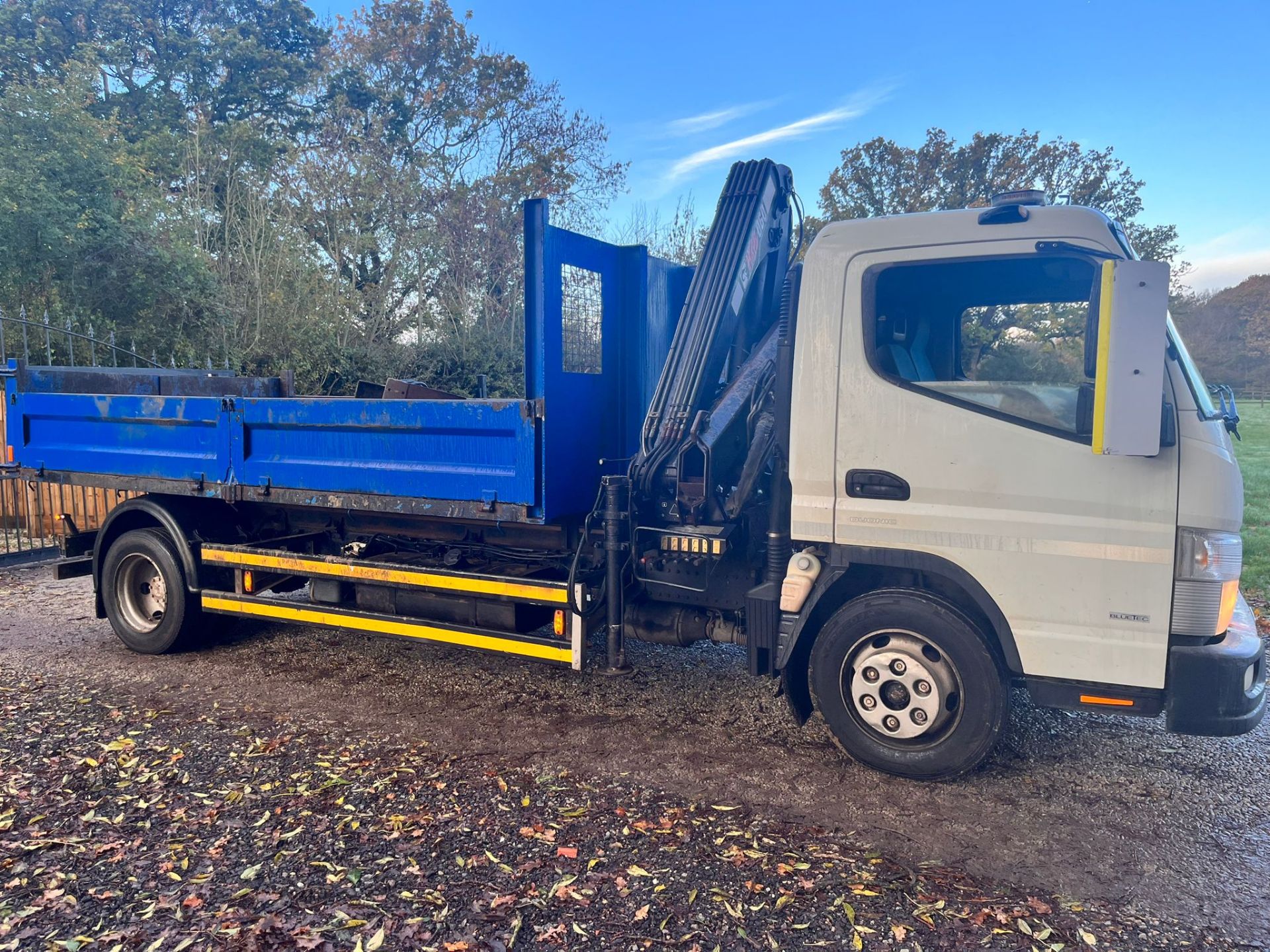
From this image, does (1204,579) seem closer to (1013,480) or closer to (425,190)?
(1013,480)

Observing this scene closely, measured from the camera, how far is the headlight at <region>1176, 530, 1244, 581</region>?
3.33 meters

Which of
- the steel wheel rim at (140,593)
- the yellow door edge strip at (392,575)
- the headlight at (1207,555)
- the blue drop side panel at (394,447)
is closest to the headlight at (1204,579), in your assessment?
the headlight at (1207,555)

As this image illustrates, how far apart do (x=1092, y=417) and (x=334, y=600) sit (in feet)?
14.7

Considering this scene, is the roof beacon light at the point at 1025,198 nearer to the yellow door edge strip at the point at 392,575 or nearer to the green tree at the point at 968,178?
the yellow door edge strip at the point at 392,575

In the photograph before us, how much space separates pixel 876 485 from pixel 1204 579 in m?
1.32

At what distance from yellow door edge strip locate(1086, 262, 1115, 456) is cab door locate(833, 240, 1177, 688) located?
120mm

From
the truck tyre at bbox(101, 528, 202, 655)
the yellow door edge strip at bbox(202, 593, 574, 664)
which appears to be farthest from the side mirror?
the truck tyre at bbox(101, 528, 202, 655)

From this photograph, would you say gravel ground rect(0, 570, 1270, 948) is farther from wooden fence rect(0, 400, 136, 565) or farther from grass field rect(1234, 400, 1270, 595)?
wooden fence rect(0, 400, 136, 565)

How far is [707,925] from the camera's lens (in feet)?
9.32

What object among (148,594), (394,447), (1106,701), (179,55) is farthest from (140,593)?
(179,55)

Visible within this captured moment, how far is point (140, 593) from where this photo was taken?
20.1ft

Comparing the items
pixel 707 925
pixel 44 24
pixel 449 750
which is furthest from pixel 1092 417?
pixel 44 24

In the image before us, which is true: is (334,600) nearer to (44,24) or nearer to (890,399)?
(890,399)

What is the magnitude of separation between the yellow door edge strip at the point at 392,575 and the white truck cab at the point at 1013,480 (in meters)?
1.52
